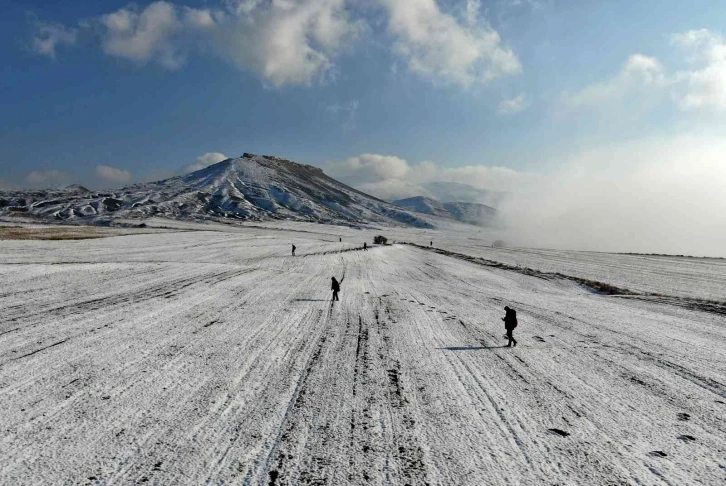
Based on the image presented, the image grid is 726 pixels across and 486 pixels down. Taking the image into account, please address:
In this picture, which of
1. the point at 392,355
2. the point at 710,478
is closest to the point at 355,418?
the point at 392,355

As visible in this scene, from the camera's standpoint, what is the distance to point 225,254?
52906mm

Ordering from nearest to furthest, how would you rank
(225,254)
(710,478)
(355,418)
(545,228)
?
(710,478) → (355,418) → (225,254) → (545,228)

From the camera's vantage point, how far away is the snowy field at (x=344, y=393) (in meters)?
→ 7.62

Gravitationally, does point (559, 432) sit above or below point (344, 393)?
above

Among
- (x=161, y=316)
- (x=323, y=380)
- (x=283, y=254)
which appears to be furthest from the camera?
(x=283, y=254)

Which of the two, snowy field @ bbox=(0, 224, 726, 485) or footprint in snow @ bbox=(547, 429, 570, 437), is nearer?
snowy field @ bbox=(0, 224, 726, 485)

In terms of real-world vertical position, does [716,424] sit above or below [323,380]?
above

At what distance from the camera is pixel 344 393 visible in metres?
10.9

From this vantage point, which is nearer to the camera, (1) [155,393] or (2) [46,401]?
(2) [46,401]

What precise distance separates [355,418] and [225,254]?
154ft

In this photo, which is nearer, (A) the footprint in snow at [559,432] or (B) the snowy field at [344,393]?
(B) the snowy field at [344,393]

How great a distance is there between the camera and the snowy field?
7.62m

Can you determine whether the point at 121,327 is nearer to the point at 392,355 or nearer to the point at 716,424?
the point at 392,355

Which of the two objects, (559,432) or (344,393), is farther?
(344,393)
